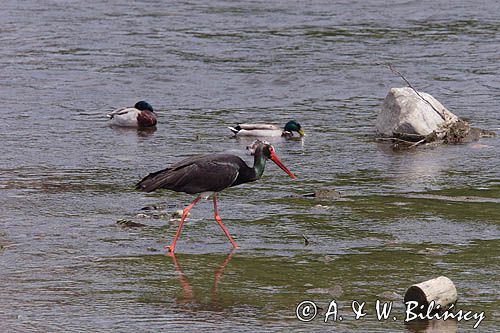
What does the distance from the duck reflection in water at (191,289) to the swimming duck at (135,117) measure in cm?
693

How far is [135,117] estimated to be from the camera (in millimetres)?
16906

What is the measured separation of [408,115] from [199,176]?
18.3 feet

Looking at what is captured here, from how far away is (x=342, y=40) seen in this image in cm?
2458

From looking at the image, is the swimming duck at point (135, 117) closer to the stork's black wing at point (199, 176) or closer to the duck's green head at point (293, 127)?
the duck's green head at point (293, 127)

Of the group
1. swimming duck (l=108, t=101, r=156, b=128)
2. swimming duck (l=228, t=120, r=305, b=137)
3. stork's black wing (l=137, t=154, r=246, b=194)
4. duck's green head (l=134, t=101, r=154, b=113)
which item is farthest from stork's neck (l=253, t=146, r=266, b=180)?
duck's green head (l=134, t=101, r=154, b=113)

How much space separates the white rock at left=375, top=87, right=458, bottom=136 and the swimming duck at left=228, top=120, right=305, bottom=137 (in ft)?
3.65

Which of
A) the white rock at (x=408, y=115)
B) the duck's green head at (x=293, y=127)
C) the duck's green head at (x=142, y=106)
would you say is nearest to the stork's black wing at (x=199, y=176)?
the duck's green head at (x=293, y=127)

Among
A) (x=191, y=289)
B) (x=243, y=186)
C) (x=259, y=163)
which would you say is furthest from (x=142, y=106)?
(x=191, y=289)

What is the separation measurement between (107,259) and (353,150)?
587 cm

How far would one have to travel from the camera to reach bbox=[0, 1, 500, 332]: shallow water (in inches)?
351

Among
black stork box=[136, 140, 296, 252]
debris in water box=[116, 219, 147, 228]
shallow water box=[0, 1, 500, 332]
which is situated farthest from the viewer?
debris in water box=[116, 219, 147, 228]

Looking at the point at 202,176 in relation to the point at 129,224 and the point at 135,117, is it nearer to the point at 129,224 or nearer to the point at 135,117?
the point at 129,224

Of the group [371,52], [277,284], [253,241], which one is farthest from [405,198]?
[371,52]

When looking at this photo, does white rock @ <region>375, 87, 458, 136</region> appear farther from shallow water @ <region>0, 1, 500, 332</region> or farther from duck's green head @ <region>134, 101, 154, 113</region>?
duck's green head @ <region>134, 101, 154, 113</region>
